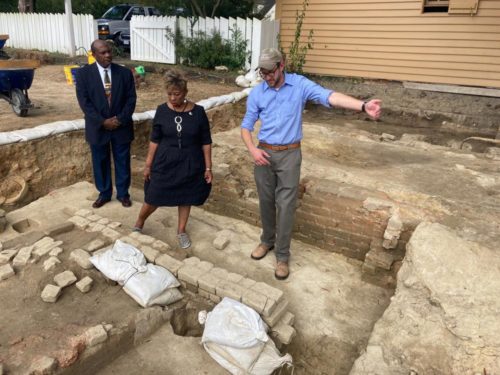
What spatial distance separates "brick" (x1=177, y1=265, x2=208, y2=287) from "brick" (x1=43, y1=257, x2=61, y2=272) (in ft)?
3.71

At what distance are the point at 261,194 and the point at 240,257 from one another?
2.55ft

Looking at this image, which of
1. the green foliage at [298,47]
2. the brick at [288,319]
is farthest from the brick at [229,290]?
the green foliage at [298,47]

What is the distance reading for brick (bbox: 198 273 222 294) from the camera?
3.25 meters

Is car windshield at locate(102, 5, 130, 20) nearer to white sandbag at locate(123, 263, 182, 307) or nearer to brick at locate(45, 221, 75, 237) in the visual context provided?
brick at locate(45, 221, 75, 237)

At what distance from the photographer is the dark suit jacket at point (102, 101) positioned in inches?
168

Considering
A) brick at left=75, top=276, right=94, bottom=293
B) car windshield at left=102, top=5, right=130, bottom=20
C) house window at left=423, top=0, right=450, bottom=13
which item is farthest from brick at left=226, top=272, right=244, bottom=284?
car windshield at left=102, top=5, right=130, bottom=20

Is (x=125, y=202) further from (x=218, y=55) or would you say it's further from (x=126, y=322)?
(x=218, y=55)

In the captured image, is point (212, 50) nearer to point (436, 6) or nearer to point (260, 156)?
point (436, 6)

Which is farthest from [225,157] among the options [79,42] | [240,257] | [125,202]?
[79,42]

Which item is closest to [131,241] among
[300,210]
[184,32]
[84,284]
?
[84,284]

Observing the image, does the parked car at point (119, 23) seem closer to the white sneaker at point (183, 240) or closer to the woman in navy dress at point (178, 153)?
the woman in navy dress at point (178, 153)

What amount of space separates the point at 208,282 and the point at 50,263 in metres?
1.46

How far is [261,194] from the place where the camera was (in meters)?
3.71

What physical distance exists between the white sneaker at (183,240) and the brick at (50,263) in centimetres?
117
